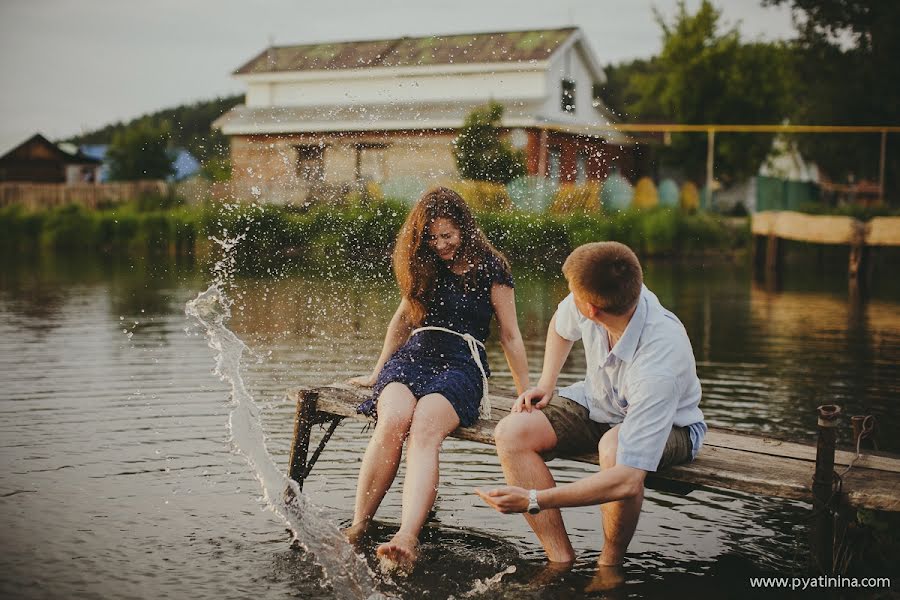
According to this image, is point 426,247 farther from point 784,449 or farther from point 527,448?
point 784,449

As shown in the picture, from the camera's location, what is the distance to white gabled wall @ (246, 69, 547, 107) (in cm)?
3884

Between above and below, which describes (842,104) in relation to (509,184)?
above

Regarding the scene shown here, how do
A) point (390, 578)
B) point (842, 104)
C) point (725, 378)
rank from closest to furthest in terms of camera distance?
point (390, 578) < point (725, 378) < point (842, 104)

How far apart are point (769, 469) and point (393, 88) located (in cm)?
3917

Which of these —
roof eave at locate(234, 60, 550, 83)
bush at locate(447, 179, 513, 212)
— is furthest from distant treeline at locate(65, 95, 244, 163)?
bush at locate(447, 179, 513, 212)

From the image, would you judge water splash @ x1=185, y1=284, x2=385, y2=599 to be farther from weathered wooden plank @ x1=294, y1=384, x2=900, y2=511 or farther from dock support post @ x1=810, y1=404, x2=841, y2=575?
dock support post @ x1=810, y1=404, x2=841, y2=575

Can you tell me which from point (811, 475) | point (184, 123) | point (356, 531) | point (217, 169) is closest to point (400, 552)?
point (356, 531)

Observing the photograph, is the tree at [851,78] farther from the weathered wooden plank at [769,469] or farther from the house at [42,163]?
the house at [42,163]

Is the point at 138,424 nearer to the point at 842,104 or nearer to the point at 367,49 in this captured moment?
the point at 842,104

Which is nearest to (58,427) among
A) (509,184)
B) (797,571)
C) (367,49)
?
(797,571)

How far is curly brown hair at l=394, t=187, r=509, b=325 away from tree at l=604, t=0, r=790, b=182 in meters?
36.2

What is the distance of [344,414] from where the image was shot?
5.85 m

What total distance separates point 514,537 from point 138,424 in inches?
146

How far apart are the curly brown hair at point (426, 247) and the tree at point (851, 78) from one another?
3269cm
